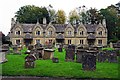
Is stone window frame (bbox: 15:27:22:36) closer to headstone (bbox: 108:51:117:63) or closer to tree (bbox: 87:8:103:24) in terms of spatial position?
tree (bbox: 87:8:103:24)

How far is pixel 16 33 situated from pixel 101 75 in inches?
2294

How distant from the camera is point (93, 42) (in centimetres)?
7681

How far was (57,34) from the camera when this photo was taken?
249 feet

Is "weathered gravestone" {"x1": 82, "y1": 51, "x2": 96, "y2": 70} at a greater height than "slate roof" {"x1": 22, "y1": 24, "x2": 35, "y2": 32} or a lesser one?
lesser

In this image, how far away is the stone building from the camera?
74.2 meters

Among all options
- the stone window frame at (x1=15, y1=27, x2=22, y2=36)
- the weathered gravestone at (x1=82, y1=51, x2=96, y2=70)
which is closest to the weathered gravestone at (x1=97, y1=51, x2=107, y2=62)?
the weathered gravestone at (x1=82, y1=51, x2=96, y2=70)

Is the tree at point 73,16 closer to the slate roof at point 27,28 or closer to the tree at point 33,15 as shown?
the tree at point 33,15

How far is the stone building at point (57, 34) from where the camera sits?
74.2m

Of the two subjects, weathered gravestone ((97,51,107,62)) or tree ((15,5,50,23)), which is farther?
tree ((15,5,50,23))

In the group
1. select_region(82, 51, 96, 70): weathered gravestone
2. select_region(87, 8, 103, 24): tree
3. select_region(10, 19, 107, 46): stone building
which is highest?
select_region(87, 8, 103, 24): tree

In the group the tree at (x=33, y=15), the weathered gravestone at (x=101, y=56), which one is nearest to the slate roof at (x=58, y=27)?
the tree at (x=33, y=15)

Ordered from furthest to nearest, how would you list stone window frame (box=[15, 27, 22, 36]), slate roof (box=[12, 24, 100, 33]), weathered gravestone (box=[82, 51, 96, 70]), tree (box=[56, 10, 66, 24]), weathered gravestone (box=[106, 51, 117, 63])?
1. tree (box=[56, 10, 66, 24])
2. slate roof (box=[12, 24, 100, 33])
3. stone window frame (box=[15, 27, 22, 36])
4. weathered gravestone (box=[106, 51, 117, 63])
5. weathered gravestone (box=[82, 51, 96, 70])

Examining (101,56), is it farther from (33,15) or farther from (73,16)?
(73,16)

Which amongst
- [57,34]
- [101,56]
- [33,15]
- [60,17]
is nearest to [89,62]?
[101,56]
